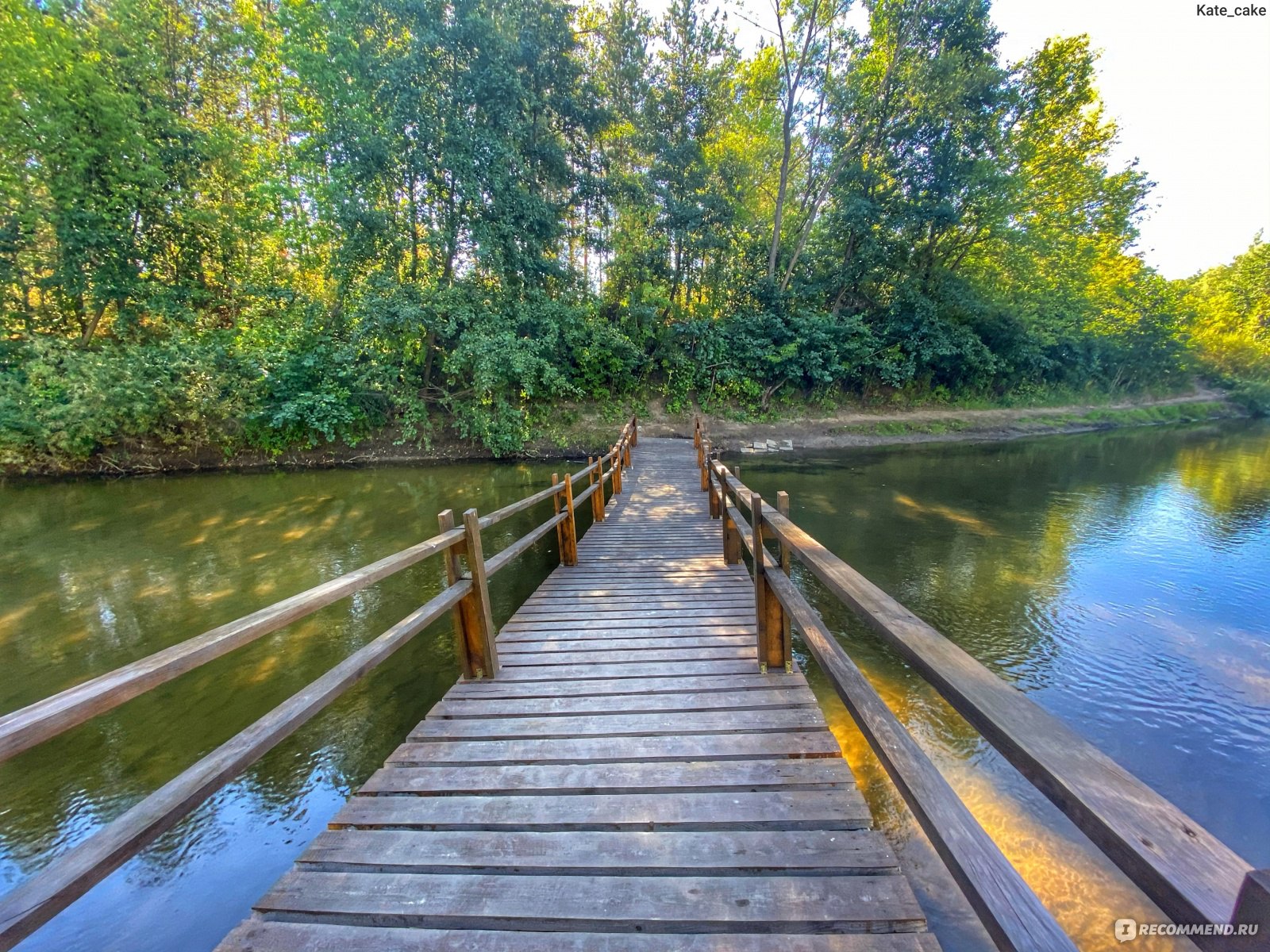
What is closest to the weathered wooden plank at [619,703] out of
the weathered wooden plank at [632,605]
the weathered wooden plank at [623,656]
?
the weathered wooden plank at [623,656]

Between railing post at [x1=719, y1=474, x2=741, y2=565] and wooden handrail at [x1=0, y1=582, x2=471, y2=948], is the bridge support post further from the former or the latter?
railing post at [x1=719, y1=474, x2=741, y2=565]

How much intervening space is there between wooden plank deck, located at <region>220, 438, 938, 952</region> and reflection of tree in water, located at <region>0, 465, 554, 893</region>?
1943mm

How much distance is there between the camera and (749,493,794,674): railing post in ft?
10.5

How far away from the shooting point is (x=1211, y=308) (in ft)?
94.9

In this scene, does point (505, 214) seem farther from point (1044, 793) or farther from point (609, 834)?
point (1044, 793)

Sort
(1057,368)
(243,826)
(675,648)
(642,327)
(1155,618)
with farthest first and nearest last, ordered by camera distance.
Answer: (1057,368)
(642,327)
(1155,618)
(675,648)
(243,826)

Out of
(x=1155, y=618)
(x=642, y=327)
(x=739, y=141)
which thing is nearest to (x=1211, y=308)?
(x=739, y=141)

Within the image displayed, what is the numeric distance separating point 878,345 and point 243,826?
71.5ft

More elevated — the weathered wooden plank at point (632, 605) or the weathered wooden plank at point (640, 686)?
the weathered wooden plank at point (640, 686)

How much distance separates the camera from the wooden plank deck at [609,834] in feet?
5.27

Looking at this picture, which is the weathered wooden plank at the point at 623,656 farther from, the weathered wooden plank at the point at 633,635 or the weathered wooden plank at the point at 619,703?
the weathered wooden plank at the point at 619,703

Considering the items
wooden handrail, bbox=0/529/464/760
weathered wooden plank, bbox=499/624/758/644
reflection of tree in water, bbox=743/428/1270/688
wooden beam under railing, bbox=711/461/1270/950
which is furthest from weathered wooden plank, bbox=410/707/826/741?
reflection of tree in water, bbox=743/428/1270/688

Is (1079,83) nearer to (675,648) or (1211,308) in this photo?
(1211,308)

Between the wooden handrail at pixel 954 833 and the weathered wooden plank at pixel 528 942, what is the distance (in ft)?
1.76
